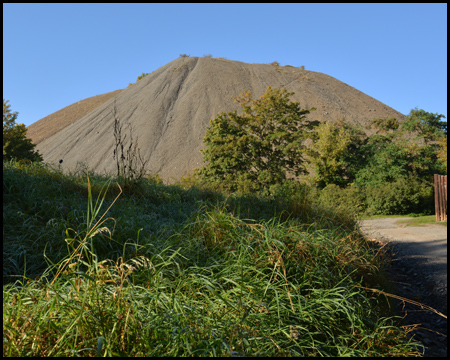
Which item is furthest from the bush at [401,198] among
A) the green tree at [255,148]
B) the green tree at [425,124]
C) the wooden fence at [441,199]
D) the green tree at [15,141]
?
the green tree at [15,141]

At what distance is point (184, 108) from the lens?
3409 cm

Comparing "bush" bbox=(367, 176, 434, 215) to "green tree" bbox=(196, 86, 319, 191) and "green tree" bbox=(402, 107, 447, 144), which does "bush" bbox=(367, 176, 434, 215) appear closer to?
"green tree" bbox=(196, 86, 319, 191)

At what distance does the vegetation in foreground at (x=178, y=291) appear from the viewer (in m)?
1.83

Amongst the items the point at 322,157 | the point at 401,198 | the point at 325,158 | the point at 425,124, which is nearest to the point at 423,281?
the point at 401,198

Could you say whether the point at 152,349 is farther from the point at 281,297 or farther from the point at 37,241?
the point at 37,241

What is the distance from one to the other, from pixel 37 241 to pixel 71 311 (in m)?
1.73

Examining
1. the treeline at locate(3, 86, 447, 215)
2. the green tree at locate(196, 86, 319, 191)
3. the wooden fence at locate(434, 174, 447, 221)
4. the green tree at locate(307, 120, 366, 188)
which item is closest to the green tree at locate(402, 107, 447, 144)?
the treeline at locate(3, 86, 447, 215)

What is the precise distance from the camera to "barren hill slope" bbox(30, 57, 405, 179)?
29406 mm

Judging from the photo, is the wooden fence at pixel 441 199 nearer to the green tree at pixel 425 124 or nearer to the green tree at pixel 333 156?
the green tree at pixel 333 156

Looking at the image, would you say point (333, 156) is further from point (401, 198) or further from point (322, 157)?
point (401, 198)

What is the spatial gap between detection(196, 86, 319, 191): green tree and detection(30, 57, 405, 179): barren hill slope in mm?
12338

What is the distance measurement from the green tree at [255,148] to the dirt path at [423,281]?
5.76 metres

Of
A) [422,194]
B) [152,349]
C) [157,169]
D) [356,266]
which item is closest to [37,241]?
[152,349]

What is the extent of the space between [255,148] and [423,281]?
9.39 meters
